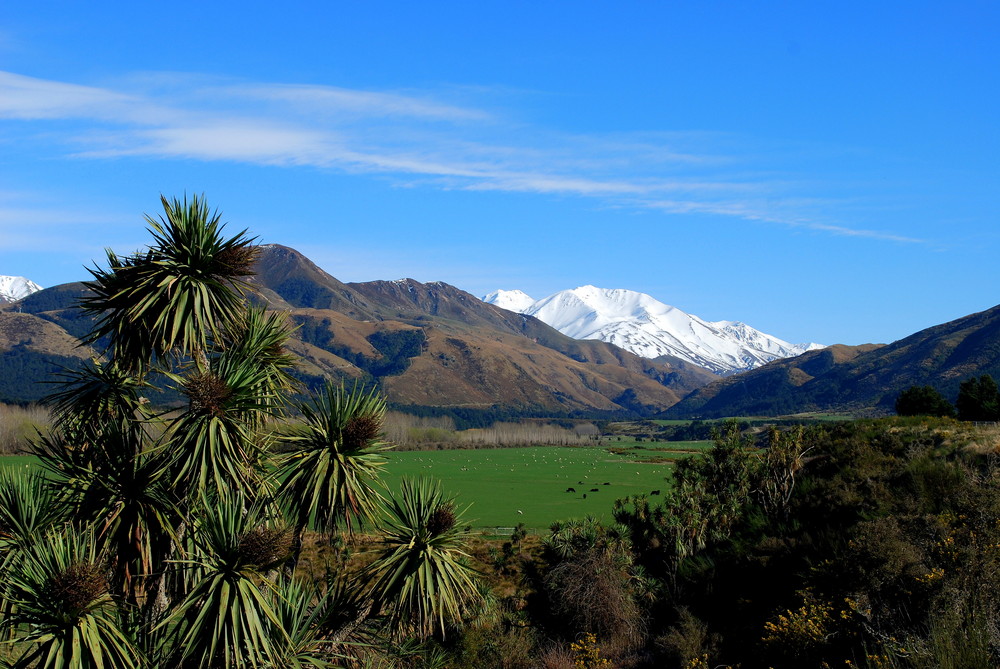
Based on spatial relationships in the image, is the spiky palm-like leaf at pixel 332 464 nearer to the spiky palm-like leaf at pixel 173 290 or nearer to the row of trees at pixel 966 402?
the spiky palm-like leaf at pixel 173 290

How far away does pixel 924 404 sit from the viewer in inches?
2611

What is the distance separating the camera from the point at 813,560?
27.6 metres

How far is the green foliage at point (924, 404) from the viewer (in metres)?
65.5

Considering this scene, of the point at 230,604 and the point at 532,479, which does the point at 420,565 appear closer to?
Result: the point at 230,604

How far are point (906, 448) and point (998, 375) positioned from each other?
188 meters

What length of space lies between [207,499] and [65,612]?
8.51 feet

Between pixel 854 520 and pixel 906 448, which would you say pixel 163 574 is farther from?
pixel 906 448

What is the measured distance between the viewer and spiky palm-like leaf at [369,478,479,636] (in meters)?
14.4

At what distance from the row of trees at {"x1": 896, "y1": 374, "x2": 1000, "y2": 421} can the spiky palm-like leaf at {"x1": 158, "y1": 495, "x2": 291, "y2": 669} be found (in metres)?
58.9

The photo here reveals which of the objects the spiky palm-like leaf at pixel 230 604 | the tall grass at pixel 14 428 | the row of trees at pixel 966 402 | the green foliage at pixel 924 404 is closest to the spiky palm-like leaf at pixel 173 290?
the spiky palm-like leaf at pixel 230 604

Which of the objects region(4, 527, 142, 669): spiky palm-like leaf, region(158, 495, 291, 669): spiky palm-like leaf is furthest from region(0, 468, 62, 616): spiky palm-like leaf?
region(158, 495, 291, 669): spiky palm-like leaf

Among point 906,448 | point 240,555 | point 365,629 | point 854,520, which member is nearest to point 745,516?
point 906,448

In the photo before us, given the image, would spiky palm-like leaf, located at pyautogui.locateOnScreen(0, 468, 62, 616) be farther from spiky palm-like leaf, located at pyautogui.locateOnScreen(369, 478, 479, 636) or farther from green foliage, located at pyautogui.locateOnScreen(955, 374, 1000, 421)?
green foliage, located at pyautogui.locateOnScreen(955, 374, 1000, 421)

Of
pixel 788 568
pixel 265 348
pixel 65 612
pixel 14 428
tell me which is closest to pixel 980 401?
pixel 788 568
